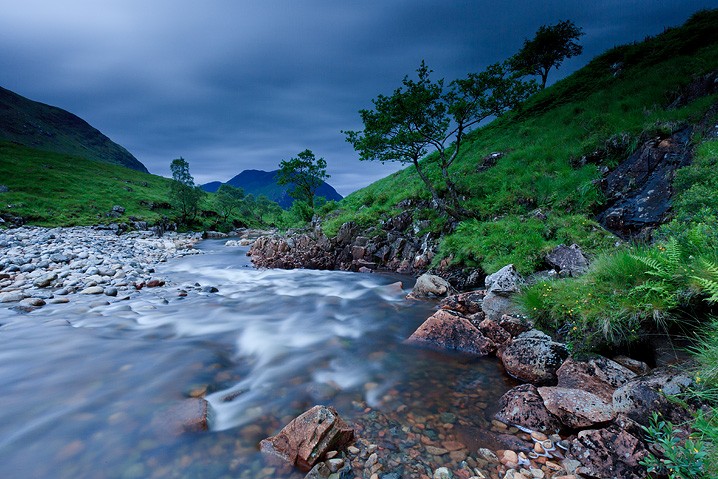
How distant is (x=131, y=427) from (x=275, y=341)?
394cm

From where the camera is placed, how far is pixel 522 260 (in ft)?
33.3

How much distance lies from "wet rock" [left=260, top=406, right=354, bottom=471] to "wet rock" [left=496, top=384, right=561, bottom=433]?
248 centimetres

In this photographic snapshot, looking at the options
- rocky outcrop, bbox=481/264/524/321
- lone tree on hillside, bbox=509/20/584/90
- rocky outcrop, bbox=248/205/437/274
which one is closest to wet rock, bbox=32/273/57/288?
rocky outcrop, bbox=248/205/437/274

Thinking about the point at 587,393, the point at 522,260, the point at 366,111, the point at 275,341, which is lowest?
the point at 275,341

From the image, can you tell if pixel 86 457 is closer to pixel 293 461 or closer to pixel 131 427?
pixel 131 427

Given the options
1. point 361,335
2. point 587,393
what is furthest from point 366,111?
point 587,393

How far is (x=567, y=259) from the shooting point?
8820 millimetres

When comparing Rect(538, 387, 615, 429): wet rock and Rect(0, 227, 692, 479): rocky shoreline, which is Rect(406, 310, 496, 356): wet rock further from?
Rect(538, 387, 615, 429): wet rock

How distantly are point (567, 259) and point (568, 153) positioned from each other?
34.4 feet

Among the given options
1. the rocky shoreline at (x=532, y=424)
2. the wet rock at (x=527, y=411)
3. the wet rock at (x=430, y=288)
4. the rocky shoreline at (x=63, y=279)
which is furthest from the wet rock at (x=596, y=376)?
the rocky shoreline at (x=63, y=279)

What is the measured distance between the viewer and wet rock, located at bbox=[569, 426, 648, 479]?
3.16m

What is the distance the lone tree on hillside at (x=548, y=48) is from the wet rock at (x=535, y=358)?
3739cm

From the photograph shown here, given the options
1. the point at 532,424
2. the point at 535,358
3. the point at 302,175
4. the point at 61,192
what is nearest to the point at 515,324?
the point at 535,358

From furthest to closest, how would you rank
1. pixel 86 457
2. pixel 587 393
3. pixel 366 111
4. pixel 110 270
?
pixel 366 111 → pixel 110 270 → pixel 587 393 → pixel 86 457
